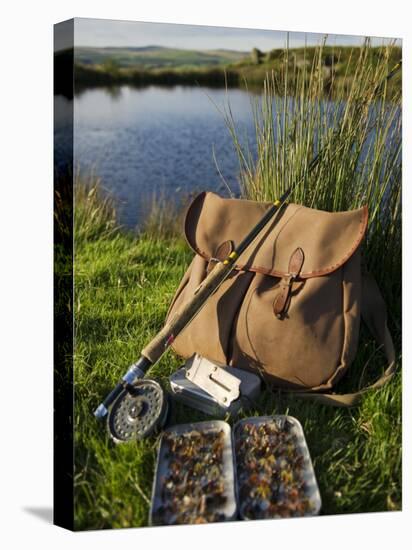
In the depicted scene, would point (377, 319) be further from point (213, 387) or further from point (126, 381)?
point (126, 381)

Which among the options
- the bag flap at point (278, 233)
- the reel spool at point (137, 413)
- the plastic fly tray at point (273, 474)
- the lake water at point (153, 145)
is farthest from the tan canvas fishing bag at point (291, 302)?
the lake water at point (153, 145)

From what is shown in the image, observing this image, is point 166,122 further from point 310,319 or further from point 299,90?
point 310,319

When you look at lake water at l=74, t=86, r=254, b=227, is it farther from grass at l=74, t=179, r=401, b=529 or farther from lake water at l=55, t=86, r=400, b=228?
grass at l=74, t=179, r=401, b=529

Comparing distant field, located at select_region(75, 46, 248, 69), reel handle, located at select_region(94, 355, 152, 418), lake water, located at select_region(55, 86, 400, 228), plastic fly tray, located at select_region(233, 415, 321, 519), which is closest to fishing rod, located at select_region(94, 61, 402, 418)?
reel handle, located at select_region(94, 355, 152, 418)

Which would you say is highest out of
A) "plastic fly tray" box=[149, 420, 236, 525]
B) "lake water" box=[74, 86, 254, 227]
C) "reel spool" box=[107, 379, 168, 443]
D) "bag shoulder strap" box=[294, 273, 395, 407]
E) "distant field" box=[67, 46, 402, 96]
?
"distant field" box=[67, 46, 402, 96]

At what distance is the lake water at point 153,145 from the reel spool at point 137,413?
2198 mm

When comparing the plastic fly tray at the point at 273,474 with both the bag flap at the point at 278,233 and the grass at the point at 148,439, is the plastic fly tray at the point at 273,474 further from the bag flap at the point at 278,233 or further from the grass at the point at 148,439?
the bag flap at the point at 278,233

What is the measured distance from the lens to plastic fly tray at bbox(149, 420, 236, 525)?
3121mm

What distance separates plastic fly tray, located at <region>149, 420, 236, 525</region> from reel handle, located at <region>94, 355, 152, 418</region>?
0.86 feet

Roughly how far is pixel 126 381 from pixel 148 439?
0.26 m

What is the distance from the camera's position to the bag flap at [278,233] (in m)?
3.63

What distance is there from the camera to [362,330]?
3924mm

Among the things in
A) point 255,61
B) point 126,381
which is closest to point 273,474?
point 126,381

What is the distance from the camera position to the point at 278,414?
11.7 feet
